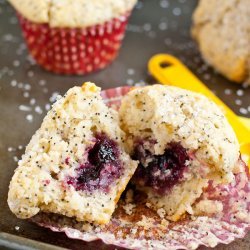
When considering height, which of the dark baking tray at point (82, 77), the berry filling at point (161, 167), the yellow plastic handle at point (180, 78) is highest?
the berry filling at point (161, 167)

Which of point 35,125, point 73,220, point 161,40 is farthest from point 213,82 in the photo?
point 73,220

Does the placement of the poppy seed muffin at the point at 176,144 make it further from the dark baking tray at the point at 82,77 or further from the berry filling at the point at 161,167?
the dark baking tray at the point at 82,77

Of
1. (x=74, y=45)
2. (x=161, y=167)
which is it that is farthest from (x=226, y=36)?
(x=161, y=167)

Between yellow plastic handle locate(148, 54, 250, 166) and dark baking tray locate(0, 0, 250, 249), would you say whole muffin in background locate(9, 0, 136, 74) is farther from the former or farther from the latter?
yellow plastic handle locate(148, 54, 250, 166)

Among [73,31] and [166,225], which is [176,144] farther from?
[73,31]

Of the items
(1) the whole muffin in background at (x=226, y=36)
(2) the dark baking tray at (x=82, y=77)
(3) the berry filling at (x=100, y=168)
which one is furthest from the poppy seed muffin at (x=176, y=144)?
(1) the whole muffin in background at (x=226, y=36)

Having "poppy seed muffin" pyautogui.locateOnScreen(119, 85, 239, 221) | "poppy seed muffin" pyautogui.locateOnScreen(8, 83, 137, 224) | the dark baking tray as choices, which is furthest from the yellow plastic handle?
"poppy seed muffin" pyautogui.locateOnScreen(8, 83, 137, 224)
